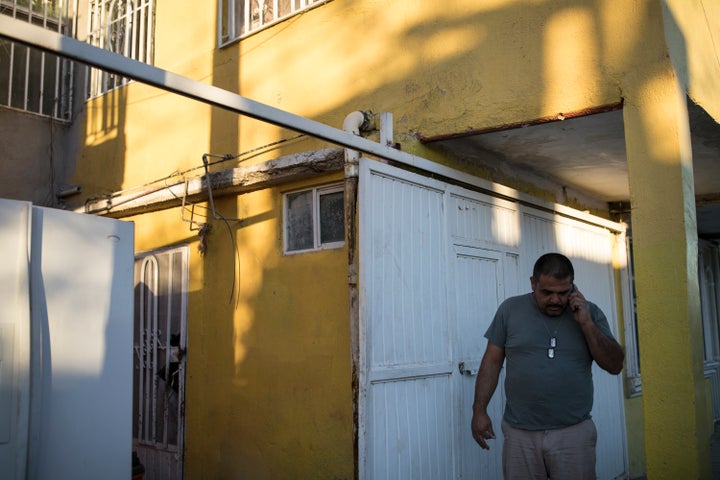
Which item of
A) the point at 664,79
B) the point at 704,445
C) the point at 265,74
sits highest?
the point at 265,74

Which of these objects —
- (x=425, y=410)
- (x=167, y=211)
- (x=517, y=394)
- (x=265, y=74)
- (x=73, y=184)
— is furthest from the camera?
(x=73, y=184)

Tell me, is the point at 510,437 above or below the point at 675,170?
below

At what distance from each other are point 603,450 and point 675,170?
380cm

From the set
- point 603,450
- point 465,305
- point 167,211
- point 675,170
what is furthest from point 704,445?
point 167,211

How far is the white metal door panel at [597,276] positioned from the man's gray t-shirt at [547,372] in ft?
7.15

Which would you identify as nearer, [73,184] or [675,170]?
[675,170]

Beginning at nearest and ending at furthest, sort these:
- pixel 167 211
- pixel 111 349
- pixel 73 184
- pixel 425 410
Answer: pixel 111 349
pixel 425 410
pixel 167 211
pixel 73 184

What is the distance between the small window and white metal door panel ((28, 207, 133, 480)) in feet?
6.60

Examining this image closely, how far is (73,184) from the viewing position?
859 cm

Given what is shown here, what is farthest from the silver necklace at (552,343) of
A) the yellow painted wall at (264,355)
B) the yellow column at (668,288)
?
the yellow painted wall at (264,355)

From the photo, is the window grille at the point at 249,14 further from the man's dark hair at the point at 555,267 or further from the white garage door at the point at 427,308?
the man's dark hair at the point at 555,267

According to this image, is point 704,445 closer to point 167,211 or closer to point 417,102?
point 417,102

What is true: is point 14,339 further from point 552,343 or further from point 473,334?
point 473,334

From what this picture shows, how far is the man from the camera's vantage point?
13.5ft
